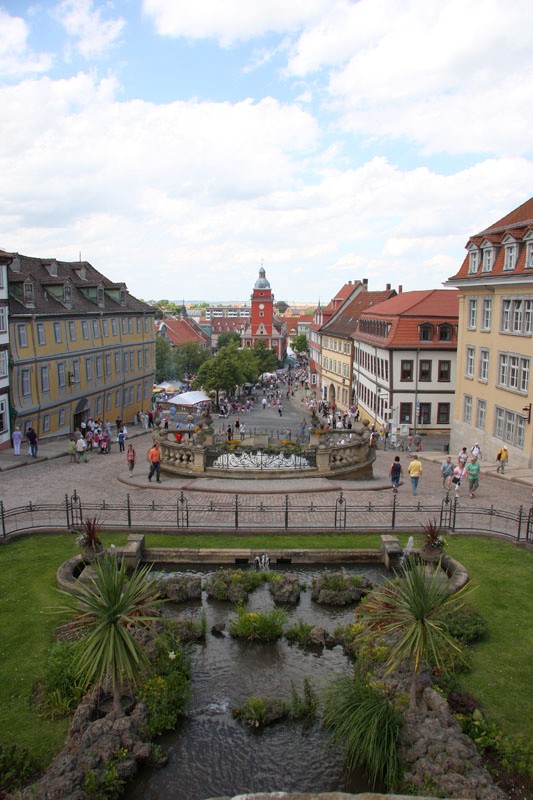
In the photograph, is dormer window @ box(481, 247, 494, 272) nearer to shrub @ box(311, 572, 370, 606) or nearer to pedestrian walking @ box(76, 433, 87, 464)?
pedestrian walking @ box(76, 433, 87, 464)

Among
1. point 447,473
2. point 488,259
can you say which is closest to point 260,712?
point 447,473

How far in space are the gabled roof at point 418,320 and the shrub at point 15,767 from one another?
41.1 m

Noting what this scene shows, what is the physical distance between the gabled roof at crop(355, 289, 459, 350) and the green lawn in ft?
101

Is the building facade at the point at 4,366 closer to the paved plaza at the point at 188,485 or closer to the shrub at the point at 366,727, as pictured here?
the paved plaza at the point at 188,485

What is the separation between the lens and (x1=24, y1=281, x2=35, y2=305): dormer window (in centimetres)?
4016

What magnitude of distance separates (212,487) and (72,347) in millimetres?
25936

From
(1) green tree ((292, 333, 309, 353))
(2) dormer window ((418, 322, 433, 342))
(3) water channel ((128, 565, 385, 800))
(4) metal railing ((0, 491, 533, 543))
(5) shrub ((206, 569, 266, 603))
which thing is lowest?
(1) green tree ((292, 333, 309, 353))

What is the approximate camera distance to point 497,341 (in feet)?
Result: 109

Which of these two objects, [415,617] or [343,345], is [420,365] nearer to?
[343,345]

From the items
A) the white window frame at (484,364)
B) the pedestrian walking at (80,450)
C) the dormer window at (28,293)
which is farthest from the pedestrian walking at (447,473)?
the dormer window at (28,293)

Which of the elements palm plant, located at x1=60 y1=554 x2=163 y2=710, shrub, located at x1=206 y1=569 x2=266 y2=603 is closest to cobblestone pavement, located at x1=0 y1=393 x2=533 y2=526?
shrub, located at x1=206 y1=569 x2=266 y2=603

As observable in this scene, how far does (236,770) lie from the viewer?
973 cm

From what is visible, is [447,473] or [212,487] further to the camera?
[447,473]

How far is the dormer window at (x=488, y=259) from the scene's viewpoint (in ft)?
110
